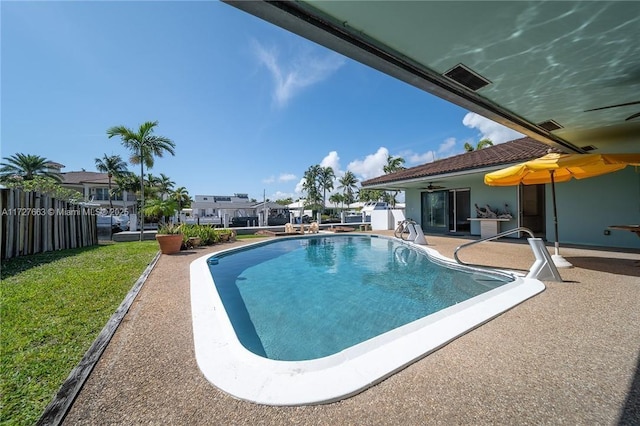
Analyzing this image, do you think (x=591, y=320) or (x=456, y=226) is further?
(x=456, y=226)

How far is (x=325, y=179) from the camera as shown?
55719 millimetres

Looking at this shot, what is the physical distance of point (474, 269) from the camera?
575 cm

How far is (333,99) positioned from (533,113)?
44.0 ft

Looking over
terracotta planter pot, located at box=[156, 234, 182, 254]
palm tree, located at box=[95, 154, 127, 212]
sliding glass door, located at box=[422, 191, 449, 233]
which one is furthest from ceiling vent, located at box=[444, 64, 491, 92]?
palm tree, located at box=[95, 154, 127, 212]

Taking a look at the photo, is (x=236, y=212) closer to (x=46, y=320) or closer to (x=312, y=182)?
(x=312, y=182)

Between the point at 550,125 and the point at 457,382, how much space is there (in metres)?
5.82

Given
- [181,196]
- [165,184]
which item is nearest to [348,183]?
[181,196]

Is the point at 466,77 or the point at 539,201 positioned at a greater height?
the point at 466,77

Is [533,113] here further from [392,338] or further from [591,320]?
[392,338]

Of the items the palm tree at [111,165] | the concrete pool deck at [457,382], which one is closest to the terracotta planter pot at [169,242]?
the concrete pool deck at [457,382]

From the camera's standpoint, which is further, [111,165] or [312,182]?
[312,182]

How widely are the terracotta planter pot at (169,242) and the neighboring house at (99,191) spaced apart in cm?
3460

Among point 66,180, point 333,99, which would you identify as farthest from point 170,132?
point 66,180

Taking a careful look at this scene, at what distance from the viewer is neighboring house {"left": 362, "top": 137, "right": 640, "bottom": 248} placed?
306 inches
